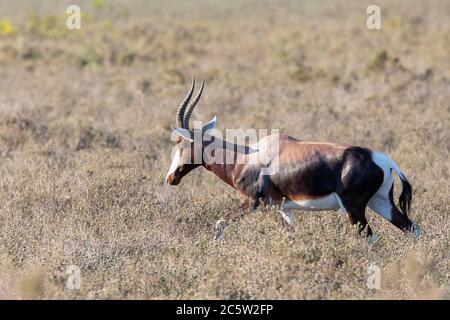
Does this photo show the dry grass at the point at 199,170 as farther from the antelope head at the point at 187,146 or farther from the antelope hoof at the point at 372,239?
the antelope head at the point at 187,146

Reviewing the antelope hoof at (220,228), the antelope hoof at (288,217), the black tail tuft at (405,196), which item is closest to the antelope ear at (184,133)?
the antelope hoof at (220,228)

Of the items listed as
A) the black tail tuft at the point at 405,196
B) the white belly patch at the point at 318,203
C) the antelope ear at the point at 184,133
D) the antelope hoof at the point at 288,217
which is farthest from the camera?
the antelope ear at the point at 184,133

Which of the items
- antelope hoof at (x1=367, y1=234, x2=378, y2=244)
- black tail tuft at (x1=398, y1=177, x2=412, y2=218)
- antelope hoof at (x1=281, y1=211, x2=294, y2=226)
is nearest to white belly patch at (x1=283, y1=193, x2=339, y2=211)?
antelope hoof at (x1=281, y1=211, x2=294, y2=226)

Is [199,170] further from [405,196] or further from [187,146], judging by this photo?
[405,196]

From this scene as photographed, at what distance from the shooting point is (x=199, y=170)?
438 inches

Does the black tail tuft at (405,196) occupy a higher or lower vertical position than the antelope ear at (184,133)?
lower

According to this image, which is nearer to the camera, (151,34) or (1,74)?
(1,74)

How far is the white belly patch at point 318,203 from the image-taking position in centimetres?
788

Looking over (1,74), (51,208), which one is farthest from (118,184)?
(1,74)

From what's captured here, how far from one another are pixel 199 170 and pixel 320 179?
3.50 metres

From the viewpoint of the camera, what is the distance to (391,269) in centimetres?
687

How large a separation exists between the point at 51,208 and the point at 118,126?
5452 millimetres

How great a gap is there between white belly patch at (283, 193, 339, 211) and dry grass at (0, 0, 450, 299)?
0.19m
